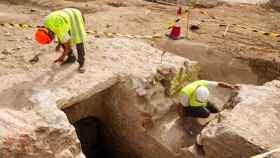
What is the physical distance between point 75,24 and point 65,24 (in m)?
0.23

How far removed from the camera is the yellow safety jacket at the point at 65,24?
20.9 ft

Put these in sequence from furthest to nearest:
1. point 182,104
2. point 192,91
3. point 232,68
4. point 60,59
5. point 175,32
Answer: point 175,32 < point 232,68 < point 182,104 < point 192,91 < point 60,59

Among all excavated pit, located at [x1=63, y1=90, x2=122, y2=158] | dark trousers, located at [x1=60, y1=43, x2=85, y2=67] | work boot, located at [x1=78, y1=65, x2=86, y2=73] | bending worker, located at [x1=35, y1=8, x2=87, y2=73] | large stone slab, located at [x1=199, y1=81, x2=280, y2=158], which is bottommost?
excavated pit, located at [x1=63, y1=90, x2=122, y2=158]

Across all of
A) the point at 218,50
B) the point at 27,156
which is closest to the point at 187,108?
the point at 218,50

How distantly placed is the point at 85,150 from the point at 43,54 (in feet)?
8.58

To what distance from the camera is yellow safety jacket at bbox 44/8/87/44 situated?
250 inches

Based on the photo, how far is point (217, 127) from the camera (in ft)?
20.9

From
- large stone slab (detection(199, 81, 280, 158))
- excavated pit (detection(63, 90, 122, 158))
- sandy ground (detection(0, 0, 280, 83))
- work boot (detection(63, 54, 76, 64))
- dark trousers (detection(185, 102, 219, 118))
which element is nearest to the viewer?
large stone slab (detection(199, 81, 280, 158))

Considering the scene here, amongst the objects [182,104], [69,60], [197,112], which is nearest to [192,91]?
[182,104]

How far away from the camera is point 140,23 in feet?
35.2

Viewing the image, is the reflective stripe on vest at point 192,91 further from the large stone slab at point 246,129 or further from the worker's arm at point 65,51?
the worker's arm at point 65,51

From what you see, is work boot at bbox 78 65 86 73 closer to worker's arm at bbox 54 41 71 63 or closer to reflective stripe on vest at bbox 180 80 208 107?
worker's arm at bbox 54 41 71 63

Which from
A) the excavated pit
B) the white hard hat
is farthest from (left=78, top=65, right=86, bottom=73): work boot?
the white hard hat

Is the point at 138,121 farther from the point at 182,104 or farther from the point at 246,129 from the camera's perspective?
the point at 246,129
